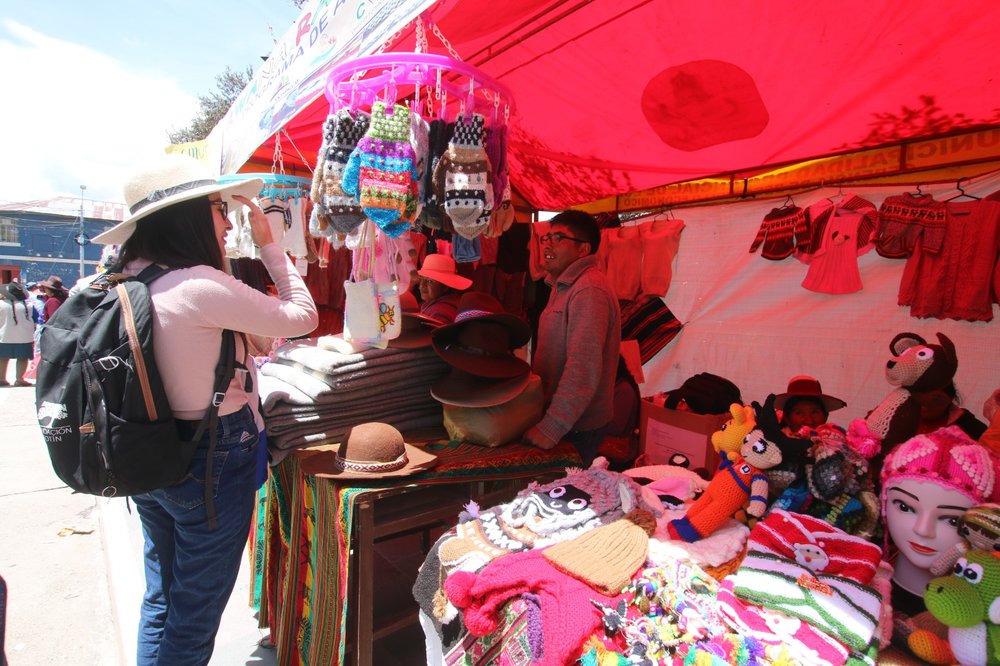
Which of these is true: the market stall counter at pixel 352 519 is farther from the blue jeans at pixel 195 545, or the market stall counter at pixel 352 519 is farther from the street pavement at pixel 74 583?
the street pavement at pixel 74 583

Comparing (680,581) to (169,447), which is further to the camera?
(169,447)

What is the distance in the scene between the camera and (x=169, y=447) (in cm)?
142

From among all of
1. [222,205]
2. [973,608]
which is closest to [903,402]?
[973,608]

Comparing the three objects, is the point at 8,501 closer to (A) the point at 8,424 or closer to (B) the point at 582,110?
(A) the point at 8,424

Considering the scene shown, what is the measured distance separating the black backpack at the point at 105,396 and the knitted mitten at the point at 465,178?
92 cm

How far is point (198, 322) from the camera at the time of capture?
1.44 meters

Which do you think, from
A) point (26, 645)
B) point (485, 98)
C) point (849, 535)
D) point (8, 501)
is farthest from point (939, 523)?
point (8, 501)

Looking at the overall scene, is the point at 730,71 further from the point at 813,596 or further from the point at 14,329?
the point at 14,329

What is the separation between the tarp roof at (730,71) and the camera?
2.05 m

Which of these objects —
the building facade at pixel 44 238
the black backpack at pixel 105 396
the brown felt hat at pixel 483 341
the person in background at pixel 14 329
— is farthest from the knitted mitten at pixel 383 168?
the building facade at pixel 44 238

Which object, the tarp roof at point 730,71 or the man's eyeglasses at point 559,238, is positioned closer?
the tarp roof at point 730,71

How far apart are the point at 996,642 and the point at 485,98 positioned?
202 cm

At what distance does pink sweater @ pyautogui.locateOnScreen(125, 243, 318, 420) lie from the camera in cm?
142

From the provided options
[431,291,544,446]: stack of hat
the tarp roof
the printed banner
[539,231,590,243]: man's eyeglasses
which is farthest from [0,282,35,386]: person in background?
[539,231,590,243]: man's eyeglasses
